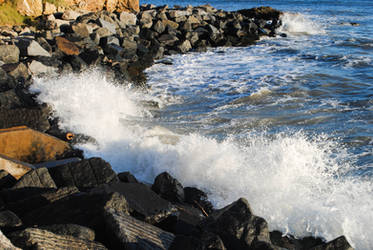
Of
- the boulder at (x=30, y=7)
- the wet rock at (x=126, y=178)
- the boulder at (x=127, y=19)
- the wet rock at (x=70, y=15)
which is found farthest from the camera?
the boulder at (x=127, y=19)

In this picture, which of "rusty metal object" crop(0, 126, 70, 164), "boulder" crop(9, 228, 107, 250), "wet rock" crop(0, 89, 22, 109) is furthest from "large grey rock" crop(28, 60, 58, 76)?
"boulder" crop(9, 228, 107, 250)

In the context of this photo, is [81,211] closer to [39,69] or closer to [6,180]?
[6,180]

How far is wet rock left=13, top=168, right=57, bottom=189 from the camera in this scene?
3.45 meters

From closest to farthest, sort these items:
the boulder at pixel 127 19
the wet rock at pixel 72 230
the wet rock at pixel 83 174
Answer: the wet rock at pixel 72 230 < the wet rock at pixel 83 174 < the boulder at pixel 127 19

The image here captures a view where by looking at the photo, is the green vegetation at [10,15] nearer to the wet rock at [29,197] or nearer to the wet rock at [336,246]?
the wet rock at [29,197]

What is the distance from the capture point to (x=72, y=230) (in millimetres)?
2562

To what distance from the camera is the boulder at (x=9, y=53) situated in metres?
8.03

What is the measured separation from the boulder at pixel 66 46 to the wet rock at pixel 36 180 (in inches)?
270

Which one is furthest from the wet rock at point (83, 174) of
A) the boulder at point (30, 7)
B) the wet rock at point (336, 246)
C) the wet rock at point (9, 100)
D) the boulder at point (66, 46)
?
the boulder at point (30, 7)

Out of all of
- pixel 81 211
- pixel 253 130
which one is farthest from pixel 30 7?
pixel 81 211

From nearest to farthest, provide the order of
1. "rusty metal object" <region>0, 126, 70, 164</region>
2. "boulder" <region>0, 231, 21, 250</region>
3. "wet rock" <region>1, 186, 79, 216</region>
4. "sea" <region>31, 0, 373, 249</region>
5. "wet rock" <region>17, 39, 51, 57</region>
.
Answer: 1. "boulder" <region>0, 231, 21, 250</region>
2. "wet rock" <region>1, 186, 79, 216</region>
3. "sea" <region>31, 0, 373, 249</region>
4. "rusty metal object" <region>0, 126, 70, 164</region>
5. "wet rock" <region>17, 39, 51, 57</region>

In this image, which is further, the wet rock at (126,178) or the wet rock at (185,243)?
the wet rock at (126,178)

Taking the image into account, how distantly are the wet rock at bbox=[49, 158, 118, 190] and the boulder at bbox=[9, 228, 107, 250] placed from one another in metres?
1.42

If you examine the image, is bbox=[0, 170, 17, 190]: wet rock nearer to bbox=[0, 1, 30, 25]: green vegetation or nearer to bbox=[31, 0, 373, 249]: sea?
bbox=[31, 0, 373, 249]: sea
